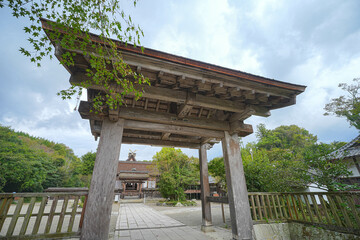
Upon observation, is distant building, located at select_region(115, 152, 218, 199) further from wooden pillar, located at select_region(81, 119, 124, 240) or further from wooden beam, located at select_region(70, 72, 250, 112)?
wooden pillar, located at select_region(81, 119, 124, 240)

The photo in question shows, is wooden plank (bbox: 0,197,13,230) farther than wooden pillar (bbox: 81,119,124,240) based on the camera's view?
No

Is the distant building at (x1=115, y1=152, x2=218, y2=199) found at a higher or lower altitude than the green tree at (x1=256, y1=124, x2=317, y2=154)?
lower

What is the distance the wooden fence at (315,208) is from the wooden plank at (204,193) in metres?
0.26

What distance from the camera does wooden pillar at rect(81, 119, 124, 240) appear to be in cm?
239

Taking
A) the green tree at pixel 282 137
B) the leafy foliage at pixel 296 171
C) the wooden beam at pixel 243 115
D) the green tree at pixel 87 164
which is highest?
the green tree at pixel 282 137

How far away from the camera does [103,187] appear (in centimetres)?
258

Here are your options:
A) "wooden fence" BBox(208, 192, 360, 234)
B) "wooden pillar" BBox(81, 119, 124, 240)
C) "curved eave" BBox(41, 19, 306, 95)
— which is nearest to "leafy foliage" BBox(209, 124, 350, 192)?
"wooden fence" BBox(208, 192, 360, 234)

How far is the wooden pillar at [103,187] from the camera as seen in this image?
239 cm

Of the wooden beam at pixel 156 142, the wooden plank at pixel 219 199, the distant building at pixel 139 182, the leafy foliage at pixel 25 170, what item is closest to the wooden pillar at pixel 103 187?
the wooden beam at pixel 156 142

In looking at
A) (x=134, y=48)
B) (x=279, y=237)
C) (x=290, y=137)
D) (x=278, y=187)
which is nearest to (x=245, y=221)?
(x=279, y=237)

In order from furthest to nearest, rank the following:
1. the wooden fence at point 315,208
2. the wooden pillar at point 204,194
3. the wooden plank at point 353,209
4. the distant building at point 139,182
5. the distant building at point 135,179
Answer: the distant building at point 135,179 → the distant building at point 139,182 → the wooden pillar at point 204,194 → the wooden fence at point 315,208 → the wooden plank at point 353,209

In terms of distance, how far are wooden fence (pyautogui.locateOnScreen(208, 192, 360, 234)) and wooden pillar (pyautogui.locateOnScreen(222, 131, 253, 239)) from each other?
403 mm

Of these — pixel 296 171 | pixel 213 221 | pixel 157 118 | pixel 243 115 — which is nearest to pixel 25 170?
pixel 213 221

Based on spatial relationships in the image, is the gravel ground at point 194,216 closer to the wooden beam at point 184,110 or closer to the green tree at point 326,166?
the green tree at point 326,166
